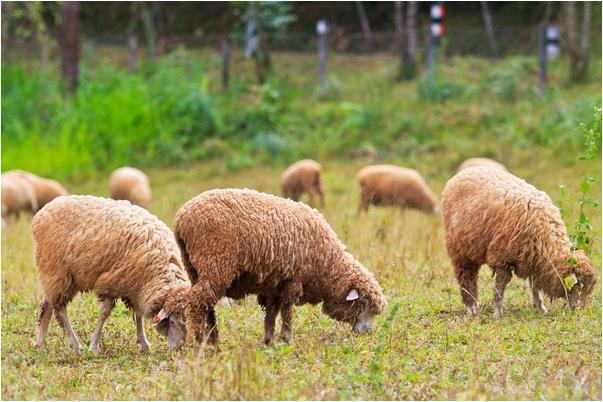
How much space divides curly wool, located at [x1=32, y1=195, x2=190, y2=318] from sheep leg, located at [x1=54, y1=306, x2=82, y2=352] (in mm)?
58

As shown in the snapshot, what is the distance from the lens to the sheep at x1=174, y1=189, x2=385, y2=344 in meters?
7.51

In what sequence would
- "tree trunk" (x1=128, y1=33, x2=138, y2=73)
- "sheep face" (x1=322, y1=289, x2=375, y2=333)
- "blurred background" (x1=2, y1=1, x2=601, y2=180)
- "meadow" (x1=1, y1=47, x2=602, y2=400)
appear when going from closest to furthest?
"meadow" (x1=1, y1=47, x2=602, y2=400) → "sheep face" (x1=322, y1=289, x2=375, y2=333) → "blurred background" (x1=2, y1=1, x2=601, y2=180) → "tree trunk" (x1=128, y1=33, x2=138, y2=73)

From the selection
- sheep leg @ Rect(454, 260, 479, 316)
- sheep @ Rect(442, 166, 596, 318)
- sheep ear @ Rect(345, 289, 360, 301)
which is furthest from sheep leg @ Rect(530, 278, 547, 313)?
sheep ear @ Rect(345, 289, 360, 301)

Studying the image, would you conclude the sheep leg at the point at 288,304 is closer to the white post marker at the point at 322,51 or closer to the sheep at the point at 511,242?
the sheep at the point at 511,242

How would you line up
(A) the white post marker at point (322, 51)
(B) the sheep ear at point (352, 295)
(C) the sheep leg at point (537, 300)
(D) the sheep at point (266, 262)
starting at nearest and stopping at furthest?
1. (D) the sheep at point (266, 262)
2. (B) the sheep ear at point (352, 295)
3. (C) the sheep leg at point (537, 300)
4. (A) the white post marker at point (322, 51)

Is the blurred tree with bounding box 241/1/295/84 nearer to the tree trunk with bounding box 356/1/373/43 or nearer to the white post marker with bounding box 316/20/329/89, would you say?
the white post marker with bounding box 316/20/329/89

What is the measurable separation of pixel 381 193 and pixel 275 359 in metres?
10.6

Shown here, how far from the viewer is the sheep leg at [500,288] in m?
8.70

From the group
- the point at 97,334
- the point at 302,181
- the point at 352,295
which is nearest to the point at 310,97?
the point at 302,181

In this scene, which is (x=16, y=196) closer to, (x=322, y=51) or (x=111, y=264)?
(x=111, y=264)

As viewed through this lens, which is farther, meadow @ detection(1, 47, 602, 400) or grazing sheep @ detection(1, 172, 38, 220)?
grazing sheep @ detection(1, 172, 38, 220)

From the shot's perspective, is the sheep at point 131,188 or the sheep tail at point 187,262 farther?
the sheep at point 131,188

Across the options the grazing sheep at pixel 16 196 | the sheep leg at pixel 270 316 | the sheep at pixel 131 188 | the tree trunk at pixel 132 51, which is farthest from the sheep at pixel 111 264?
the tree trunk at pixel 132 51

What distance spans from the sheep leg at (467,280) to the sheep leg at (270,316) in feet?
6.13
